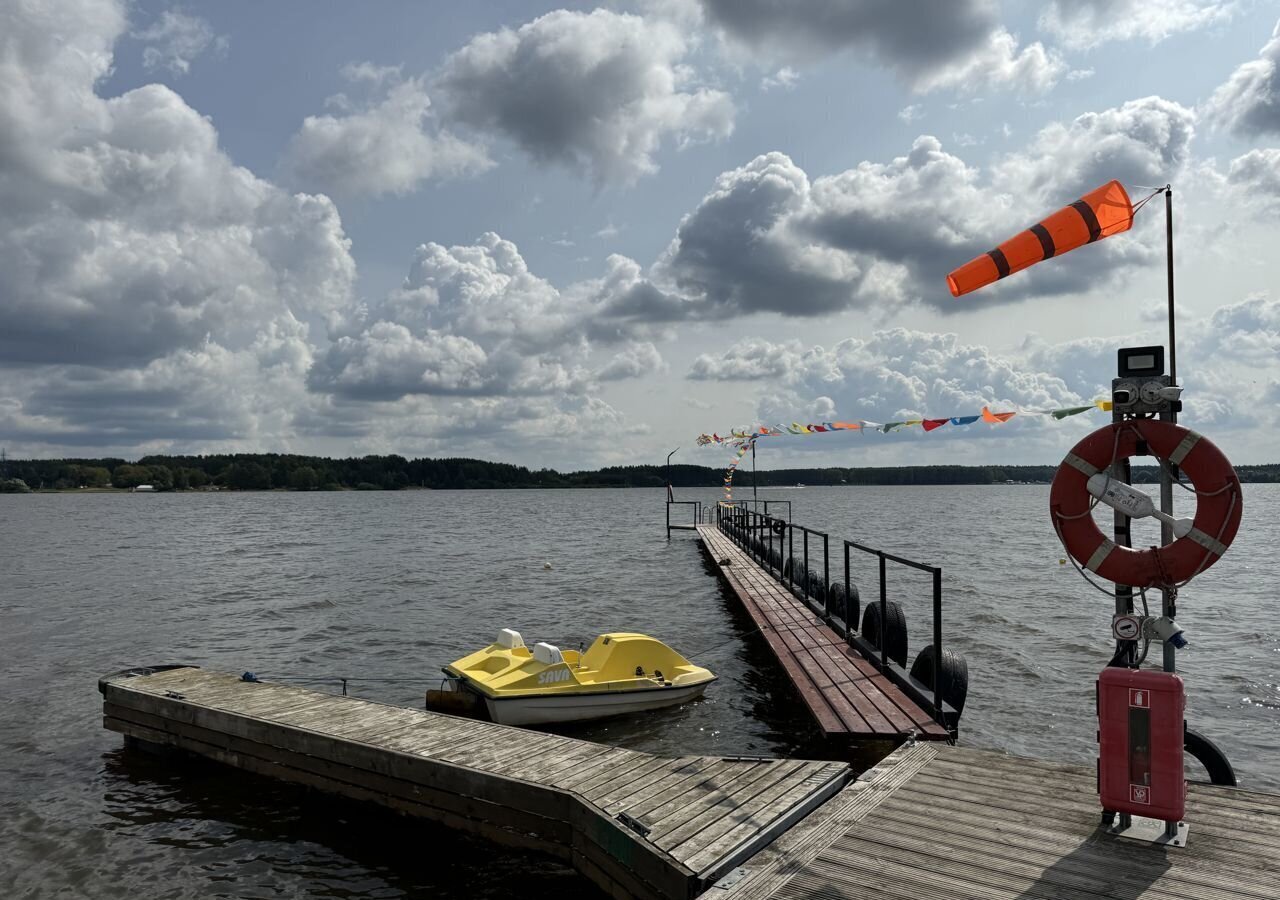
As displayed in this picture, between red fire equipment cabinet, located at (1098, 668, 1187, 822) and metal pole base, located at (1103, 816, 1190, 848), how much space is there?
115 millimetres

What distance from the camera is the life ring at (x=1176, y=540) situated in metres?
4.85

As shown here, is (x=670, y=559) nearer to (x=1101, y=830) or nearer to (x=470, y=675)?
(x=470, y=675)

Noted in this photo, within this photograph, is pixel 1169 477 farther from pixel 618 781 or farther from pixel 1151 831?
pixel 618 781

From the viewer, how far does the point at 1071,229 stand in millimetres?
5988

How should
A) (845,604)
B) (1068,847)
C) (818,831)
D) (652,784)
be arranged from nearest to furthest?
(1068,847), (818,831), (652,784), (845,604)

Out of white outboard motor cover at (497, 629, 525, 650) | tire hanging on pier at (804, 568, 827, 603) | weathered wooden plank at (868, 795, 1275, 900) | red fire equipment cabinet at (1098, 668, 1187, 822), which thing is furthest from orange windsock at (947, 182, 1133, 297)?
tire hanging on pier at (804, 568, 827, 603)

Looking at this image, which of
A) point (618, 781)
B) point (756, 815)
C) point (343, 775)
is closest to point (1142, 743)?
point (756, 815)

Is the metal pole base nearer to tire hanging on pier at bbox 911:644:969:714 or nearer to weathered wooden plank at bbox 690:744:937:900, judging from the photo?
weathered wooden plank at bbox 690:744:937:900

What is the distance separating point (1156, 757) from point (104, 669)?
646 inches

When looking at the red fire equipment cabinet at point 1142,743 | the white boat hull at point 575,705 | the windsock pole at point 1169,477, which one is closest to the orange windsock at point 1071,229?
the windsock pole at point 1169,477

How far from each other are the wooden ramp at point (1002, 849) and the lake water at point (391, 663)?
2.07m

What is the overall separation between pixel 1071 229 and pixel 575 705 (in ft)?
25.0

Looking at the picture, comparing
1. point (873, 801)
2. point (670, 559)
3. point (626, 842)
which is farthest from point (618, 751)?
point (670, 559)

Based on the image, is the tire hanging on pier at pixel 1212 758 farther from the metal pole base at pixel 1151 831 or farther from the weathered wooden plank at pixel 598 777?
the weathered wooden plank at pixel 598 777
